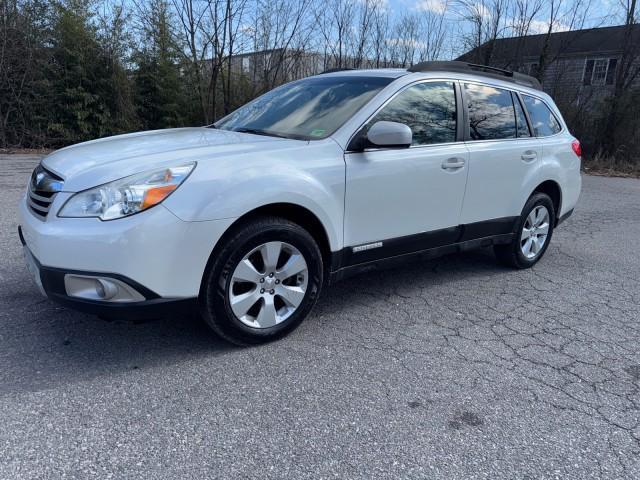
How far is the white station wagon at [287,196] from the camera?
256 centimetres

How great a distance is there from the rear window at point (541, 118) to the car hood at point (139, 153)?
2.68 meters

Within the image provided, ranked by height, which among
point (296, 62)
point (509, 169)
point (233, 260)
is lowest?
point (233, 260)

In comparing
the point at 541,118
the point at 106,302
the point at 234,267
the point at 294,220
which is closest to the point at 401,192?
the point at 294,220

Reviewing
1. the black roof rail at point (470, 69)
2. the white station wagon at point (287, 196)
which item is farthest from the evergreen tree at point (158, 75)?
the black roof rail at point (470, 69)

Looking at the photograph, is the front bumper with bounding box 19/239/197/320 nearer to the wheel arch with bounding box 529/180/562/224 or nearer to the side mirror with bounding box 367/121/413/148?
the side mirror with bounding box 367/121/413/148

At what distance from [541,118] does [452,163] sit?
5.49 ft

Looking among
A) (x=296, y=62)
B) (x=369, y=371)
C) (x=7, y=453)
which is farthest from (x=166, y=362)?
(x=296, y=62)

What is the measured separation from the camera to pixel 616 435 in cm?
238

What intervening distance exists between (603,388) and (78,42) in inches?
568

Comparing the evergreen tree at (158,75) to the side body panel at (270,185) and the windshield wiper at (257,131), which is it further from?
the side body panel at (270,185)

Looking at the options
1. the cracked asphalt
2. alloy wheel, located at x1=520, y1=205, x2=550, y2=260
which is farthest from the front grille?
alloy wheel, located at x1=520, y1=205, x2=550, y2=260

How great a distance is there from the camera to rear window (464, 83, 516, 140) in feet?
13.4

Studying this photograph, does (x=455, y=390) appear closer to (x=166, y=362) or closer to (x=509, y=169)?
(x=166, y=362)

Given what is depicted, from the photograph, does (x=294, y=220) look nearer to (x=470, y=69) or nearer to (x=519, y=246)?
(x=470, y=69)
